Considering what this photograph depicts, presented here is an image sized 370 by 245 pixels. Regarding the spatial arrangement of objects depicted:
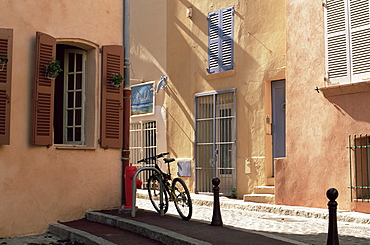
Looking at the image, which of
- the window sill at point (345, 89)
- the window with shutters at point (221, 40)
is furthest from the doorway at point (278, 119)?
the window sill at point (345, 89)

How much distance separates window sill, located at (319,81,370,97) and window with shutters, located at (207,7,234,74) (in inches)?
141

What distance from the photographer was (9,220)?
31.5 feet

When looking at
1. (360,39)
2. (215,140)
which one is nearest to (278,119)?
(215,140)

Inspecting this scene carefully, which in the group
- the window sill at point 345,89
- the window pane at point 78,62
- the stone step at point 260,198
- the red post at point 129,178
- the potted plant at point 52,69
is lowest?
the stone step at point 260,198

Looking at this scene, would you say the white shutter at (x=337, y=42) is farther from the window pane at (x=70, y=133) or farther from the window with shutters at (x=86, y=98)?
the window pane at (x=70, y=133)

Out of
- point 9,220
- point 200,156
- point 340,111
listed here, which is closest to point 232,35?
point 200,156

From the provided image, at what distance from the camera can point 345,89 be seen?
38.5 ft

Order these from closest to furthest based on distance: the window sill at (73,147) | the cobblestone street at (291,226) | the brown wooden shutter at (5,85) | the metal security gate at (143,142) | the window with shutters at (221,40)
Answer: the cobblestone street at (291,226)
the brown wooden shutter at (5,85)
the window sill at (73,147)
the window with shutters at (221,40)
the metal security gate at (143,142)

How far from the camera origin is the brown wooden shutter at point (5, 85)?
30.8 feet

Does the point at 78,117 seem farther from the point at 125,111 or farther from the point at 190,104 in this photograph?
the point at 190,104

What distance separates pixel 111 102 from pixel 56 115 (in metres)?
1.21

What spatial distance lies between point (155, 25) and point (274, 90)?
498cm

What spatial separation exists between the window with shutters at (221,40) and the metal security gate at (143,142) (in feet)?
9.93

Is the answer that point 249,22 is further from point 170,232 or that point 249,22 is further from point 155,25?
point 170,232
